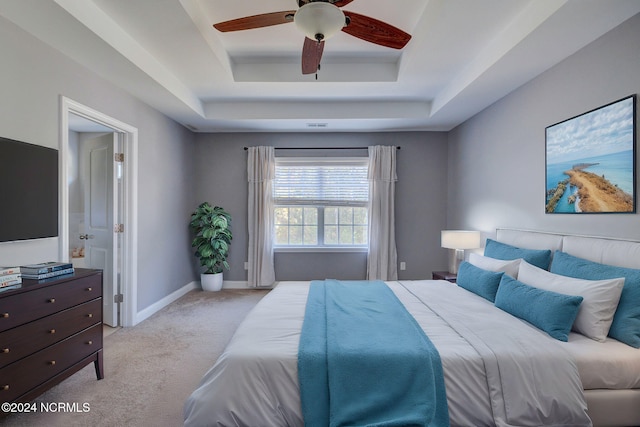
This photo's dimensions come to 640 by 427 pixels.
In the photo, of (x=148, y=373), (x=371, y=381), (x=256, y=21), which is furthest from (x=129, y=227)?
(x=371, y=381)

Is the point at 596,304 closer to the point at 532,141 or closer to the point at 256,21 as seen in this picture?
the point at 532,141

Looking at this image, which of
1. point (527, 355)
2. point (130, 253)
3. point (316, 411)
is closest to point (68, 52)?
point (130, 253)

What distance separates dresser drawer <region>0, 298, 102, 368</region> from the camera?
1718 millimetres

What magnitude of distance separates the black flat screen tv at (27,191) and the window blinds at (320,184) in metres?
3.00

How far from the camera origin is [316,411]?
1.49 meters

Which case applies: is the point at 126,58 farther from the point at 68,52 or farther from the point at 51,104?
the point at 51,104

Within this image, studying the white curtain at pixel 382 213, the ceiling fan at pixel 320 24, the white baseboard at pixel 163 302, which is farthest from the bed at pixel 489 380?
the white curtain at pixel 382 213

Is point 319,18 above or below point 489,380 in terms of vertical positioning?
above

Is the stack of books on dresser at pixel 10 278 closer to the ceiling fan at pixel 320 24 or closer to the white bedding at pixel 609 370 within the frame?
the ceiling fan at pixel 320 24

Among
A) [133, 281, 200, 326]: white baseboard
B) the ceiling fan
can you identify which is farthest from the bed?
[133, 281, 200, 326]: white baseboard

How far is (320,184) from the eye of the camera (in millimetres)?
5074

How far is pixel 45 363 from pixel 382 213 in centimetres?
409

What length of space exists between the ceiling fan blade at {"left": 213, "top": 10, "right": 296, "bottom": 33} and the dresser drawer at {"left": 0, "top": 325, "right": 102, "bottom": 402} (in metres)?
2.27

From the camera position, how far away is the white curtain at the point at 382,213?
16.0 ft
